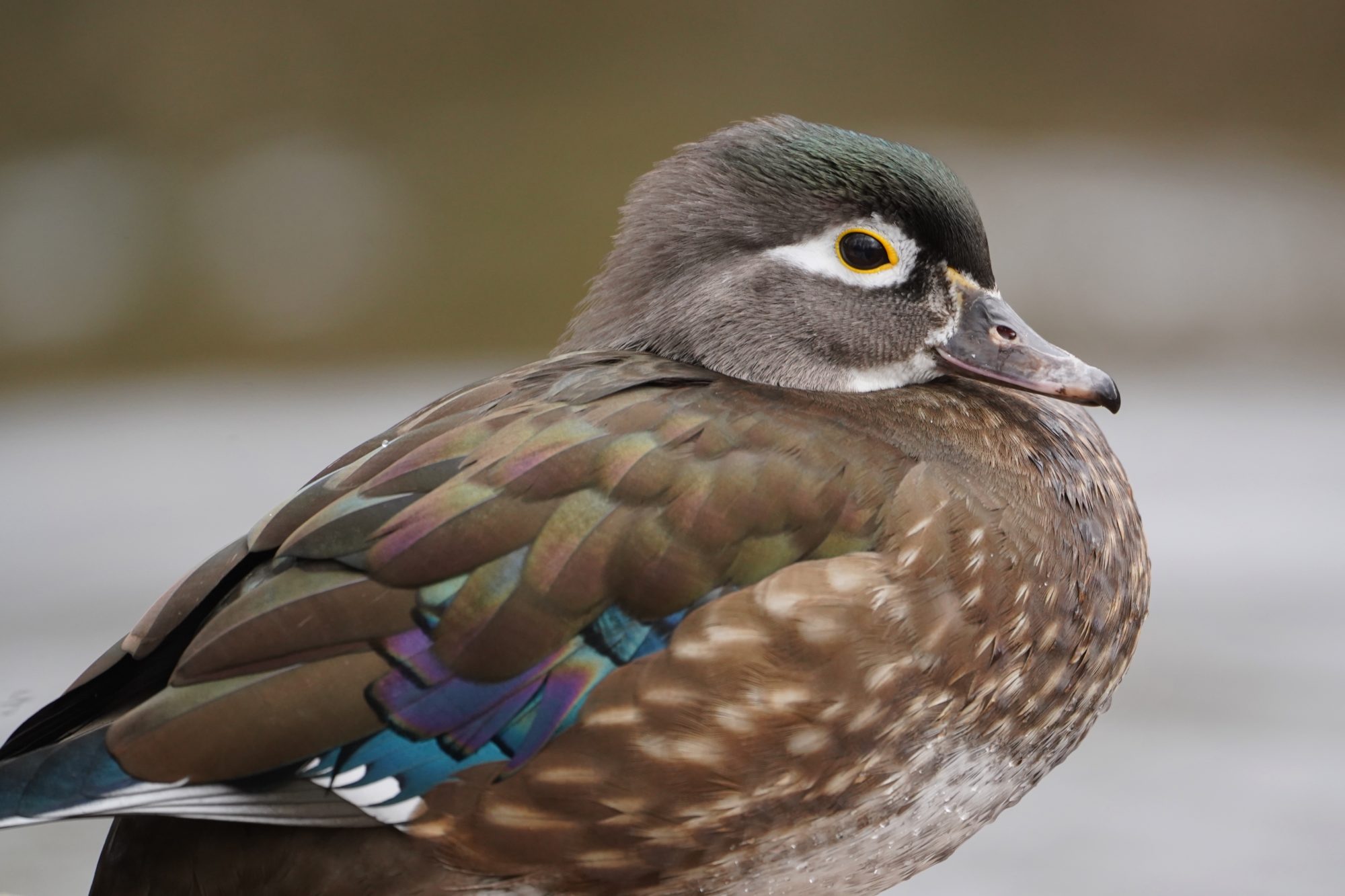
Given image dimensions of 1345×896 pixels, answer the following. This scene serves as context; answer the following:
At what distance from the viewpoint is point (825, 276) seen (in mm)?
2152

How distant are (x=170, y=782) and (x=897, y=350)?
1.06 m

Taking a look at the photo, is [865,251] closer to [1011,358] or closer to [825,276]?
[825,276]

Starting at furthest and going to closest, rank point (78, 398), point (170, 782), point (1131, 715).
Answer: point (78, 398) < point (1131, 715) < point (170, 782)

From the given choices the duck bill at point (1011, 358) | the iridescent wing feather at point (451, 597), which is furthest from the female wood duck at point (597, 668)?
the duck bill at point (1011, 358)

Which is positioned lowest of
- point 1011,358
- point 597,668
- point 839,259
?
point 597,668

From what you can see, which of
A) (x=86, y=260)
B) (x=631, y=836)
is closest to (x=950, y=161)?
(x=86, y=260)

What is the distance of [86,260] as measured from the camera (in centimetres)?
588

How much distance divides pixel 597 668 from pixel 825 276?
67 centimetres

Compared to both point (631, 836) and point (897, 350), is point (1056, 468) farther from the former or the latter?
point (631, 836)

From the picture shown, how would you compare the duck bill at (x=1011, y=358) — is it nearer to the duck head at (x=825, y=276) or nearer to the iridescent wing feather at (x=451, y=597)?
the duck head at (x=825, y=276)

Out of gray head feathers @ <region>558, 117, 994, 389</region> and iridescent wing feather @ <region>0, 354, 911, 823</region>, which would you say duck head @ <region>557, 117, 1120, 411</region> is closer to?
gray head feathers @ <region>558, 117, 994, 389</region>

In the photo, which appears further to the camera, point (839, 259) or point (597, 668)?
point (839, 259)

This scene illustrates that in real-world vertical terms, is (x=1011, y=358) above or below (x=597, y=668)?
above

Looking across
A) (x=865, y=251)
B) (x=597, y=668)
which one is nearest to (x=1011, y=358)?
(x=865, y=251)
